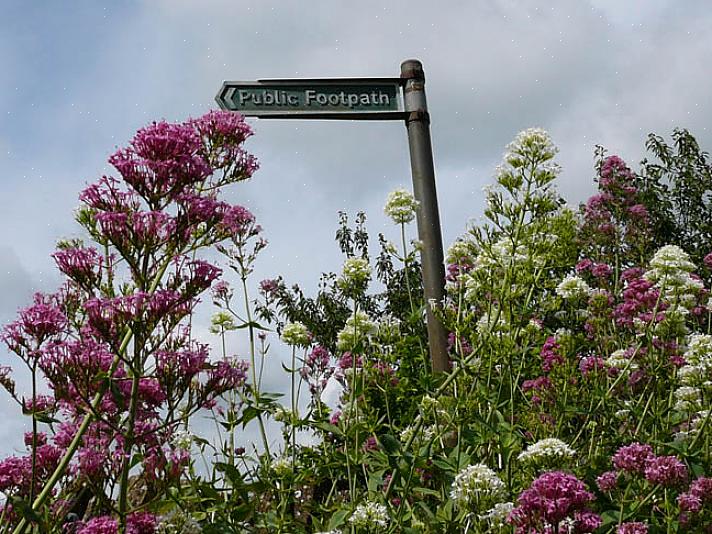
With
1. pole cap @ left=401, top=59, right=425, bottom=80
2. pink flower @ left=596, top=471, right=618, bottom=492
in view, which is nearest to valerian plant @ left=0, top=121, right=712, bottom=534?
pink flower @ left=596, top=471, right=618, bottom=492

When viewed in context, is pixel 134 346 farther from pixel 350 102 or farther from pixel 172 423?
pixel 350 102

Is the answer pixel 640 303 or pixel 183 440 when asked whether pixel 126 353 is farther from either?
pixel 640 303

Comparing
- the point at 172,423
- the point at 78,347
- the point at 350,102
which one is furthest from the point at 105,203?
the point at 350,102

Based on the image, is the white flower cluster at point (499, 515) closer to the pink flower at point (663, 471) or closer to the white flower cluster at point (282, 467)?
the pink flower at point (663, 471)

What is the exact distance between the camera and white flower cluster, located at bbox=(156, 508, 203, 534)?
256 centimetres

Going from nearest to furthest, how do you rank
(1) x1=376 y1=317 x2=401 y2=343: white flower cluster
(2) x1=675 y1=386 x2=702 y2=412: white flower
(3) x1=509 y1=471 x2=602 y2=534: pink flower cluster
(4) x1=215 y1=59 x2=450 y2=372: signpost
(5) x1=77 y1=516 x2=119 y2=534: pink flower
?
(5) x1=77 y1=516 x2=119 y2=534: pink flower
(3) x1=509 y1=471 x2=602 y2=534: pink flower cluster
(2) x1=675 y1=386 x2=702 y2=412: white flower
(1) x1=376 y1=317 x2=401 y2=343: white flower cluster
(4) x1=215 y1=59 x2=450 y2=372: signpost

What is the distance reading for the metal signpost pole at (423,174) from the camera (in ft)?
20.8

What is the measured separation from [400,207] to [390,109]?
99.2 inches

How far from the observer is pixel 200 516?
2914 mm

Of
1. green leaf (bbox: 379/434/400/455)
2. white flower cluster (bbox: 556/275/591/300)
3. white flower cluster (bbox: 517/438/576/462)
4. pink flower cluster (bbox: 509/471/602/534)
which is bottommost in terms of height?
pink flower cluster (bbox: 509/471/602/534)

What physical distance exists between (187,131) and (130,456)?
0.99 metres

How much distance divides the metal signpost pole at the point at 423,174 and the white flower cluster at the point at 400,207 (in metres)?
1.79

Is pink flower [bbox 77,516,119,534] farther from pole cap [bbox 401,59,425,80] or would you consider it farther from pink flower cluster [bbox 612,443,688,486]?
pole cap [bbox 401,59,425,80]

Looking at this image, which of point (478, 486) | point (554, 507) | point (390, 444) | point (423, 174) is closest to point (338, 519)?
point (390, 444)
